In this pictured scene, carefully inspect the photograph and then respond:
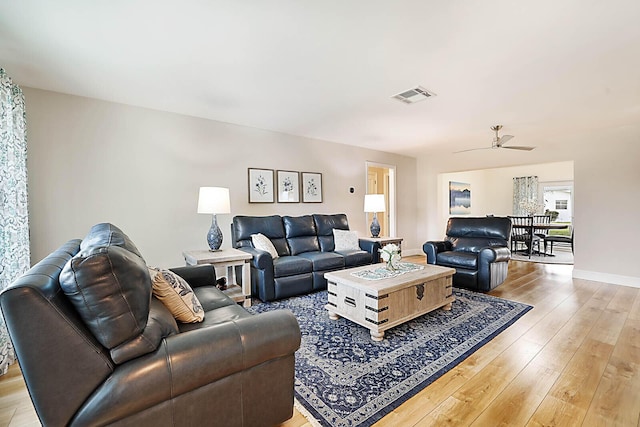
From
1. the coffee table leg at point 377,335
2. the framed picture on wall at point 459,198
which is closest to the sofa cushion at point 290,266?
the coffee table leg at point 377,335

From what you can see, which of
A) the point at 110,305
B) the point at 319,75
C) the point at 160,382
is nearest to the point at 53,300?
the point at 110,305

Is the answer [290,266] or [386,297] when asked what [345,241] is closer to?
[290,266]

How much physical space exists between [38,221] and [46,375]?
2.78m

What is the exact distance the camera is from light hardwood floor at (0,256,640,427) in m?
1.52

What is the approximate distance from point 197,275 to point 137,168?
5.99 feet

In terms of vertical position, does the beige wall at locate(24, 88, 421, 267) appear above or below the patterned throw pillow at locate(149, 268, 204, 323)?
above

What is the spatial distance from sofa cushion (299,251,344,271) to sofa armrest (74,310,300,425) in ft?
7.50

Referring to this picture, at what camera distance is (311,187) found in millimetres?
4969

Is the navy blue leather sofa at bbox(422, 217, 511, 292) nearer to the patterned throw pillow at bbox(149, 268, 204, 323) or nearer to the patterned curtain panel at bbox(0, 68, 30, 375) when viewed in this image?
the patterned throw pillow at bbox(149, 268, 204, 323)

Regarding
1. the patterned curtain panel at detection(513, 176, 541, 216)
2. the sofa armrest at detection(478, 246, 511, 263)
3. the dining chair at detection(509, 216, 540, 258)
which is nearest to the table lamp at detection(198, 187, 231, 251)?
the sofa armrest at detection(478, 246, 511, 263)

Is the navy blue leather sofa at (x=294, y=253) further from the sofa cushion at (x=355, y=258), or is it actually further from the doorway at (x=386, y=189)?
the doorway at (x=386, y=189)

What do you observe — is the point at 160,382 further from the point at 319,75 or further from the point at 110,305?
the point at 319,75

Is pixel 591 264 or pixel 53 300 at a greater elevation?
pixel 53 300

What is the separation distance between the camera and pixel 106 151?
10.5ft
